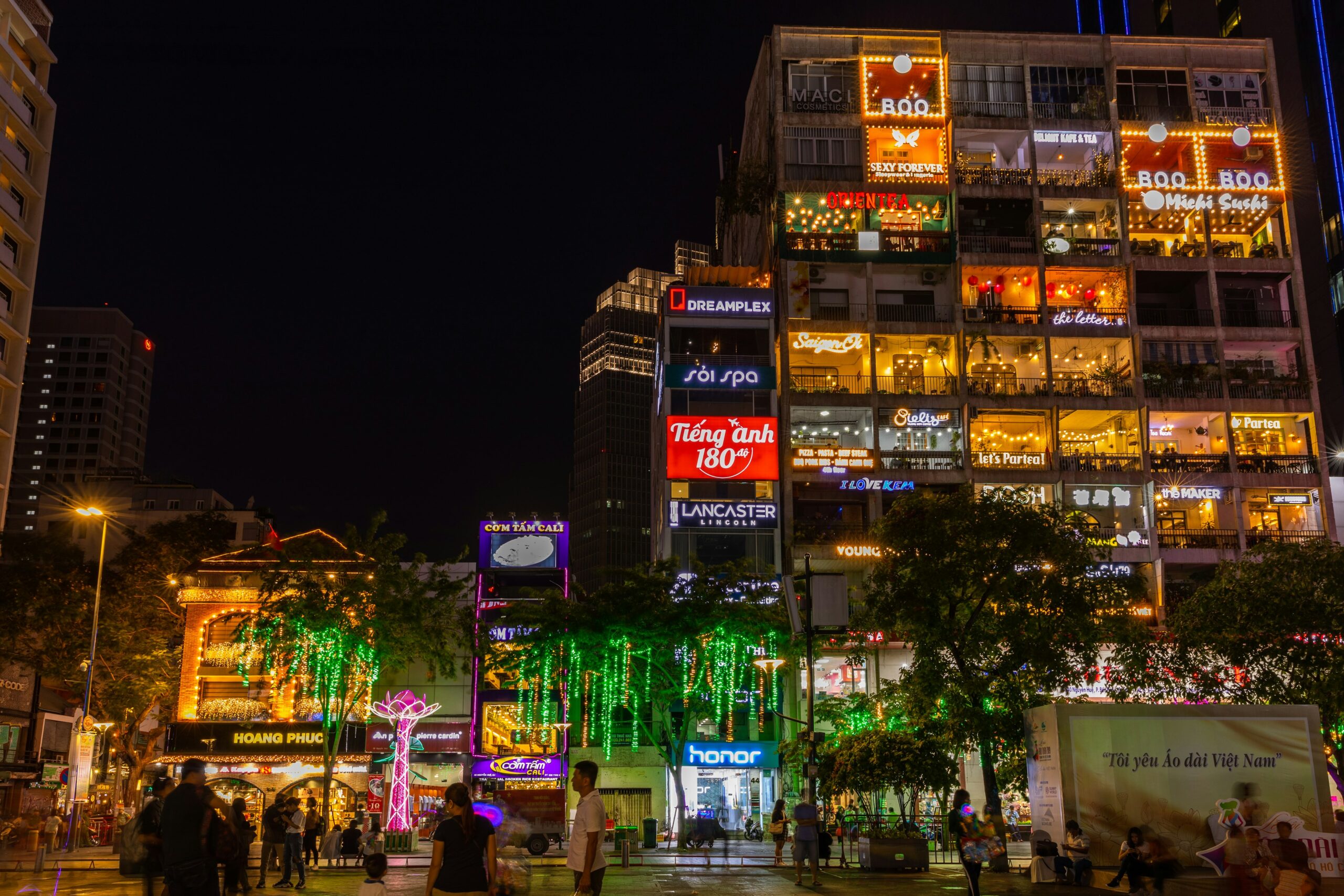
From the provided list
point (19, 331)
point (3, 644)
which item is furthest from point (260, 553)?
point (19, 331)

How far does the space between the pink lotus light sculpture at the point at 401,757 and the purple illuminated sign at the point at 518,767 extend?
12.9 metres

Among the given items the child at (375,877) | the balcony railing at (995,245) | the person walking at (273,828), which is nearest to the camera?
the child at (375,877)

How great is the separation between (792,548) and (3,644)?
34191mm

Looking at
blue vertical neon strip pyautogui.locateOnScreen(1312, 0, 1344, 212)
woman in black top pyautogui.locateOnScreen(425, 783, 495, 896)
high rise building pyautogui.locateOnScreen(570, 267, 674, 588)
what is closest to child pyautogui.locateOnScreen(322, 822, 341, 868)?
woman in black top pyautogui.locateOnScreen(425, 783, 495, 896)

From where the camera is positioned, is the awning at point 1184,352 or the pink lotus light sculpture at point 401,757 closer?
the pink lotus light sculpture at point 401,757

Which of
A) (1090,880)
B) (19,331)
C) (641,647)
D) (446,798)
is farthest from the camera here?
(19,331)

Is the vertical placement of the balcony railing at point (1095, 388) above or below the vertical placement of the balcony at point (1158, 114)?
below

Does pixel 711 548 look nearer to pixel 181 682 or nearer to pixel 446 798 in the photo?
pixel 181 682

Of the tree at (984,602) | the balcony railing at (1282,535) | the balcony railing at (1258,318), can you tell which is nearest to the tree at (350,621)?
the tree at (984,602)

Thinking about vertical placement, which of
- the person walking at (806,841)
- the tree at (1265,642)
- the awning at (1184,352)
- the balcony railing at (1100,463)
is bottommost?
the person walking at (806,841)

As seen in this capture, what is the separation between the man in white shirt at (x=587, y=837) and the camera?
12.2 m

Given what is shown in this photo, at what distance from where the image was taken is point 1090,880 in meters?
21.0

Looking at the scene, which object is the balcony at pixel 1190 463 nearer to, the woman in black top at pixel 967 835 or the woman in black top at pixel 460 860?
the woman in black top at pixel 967 835

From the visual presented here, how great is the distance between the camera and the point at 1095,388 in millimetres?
56250
